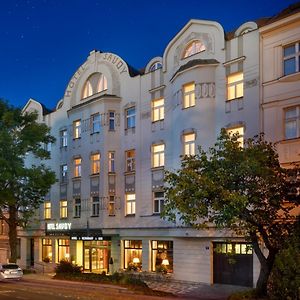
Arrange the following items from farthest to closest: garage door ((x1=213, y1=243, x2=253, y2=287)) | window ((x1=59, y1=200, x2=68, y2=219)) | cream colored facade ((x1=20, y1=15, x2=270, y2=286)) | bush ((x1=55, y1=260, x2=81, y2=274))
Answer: window ((x1=59, y1=200, x2=68, y2=219)) < bush ((x1=55, y1=260, x2=81, y2=274)) < cream colored facade ((x1=20, y1=15, x2=270, y2=286)) < garage door ((x1=213, y1=243, x2=253, y2=287))

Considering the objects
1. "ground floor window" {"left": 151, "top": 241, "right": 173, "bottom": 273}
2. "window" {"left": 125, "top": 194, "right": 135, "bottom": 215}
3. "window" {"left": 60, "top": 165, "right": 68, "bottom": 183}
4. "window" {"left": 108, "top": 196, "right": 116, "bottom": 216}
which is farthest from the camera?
"window" {"left": 60, "top": 165, "right": 68, "bottom": 183}

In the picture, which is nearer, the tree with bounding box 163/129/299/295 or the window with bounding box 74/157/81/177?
the tree with bounding box 163/129/299/295

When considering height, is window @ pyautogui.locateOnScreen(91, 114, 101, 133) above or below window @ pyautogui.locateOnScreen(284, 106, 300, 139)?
above

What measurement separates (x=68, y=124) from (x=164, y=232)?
46.4 ft

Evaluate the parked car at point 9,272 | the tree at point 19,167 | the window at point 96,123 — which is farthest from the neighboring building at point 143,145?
the parked car at point 9,272

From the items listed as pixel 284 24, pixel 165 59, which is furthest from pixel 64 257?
pixel 284 24

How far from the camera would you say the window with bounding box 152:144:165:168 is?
116 ft

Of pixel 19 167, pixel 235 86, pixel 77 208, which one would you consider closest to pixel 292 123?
pixel 235 86

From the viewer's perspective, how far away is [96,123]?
1585 inches

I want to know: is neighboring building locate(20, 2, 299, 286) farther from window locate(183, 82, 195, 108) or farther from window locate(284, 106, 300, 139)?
window locate(284, 106, 300, 139)

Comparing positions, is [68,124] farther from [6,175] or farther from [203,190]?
[203,190]

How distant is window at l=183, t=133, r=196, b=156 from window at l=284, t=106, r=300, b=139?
6014mm

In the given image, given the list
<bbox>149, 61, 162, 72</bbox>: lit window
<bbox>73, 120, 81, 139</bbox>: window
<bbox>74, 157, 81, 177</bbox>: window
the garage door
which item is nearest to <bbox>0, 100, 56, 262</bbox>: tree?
<bbox>73, 120, 81, 139</bbox>: window

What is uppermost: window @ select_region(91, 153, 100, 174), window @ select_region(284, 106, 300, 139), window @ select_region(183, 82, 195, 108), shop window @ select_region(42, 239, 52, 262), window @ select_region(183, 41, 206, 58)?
window @ select_region(183, 41, 206, 58)
